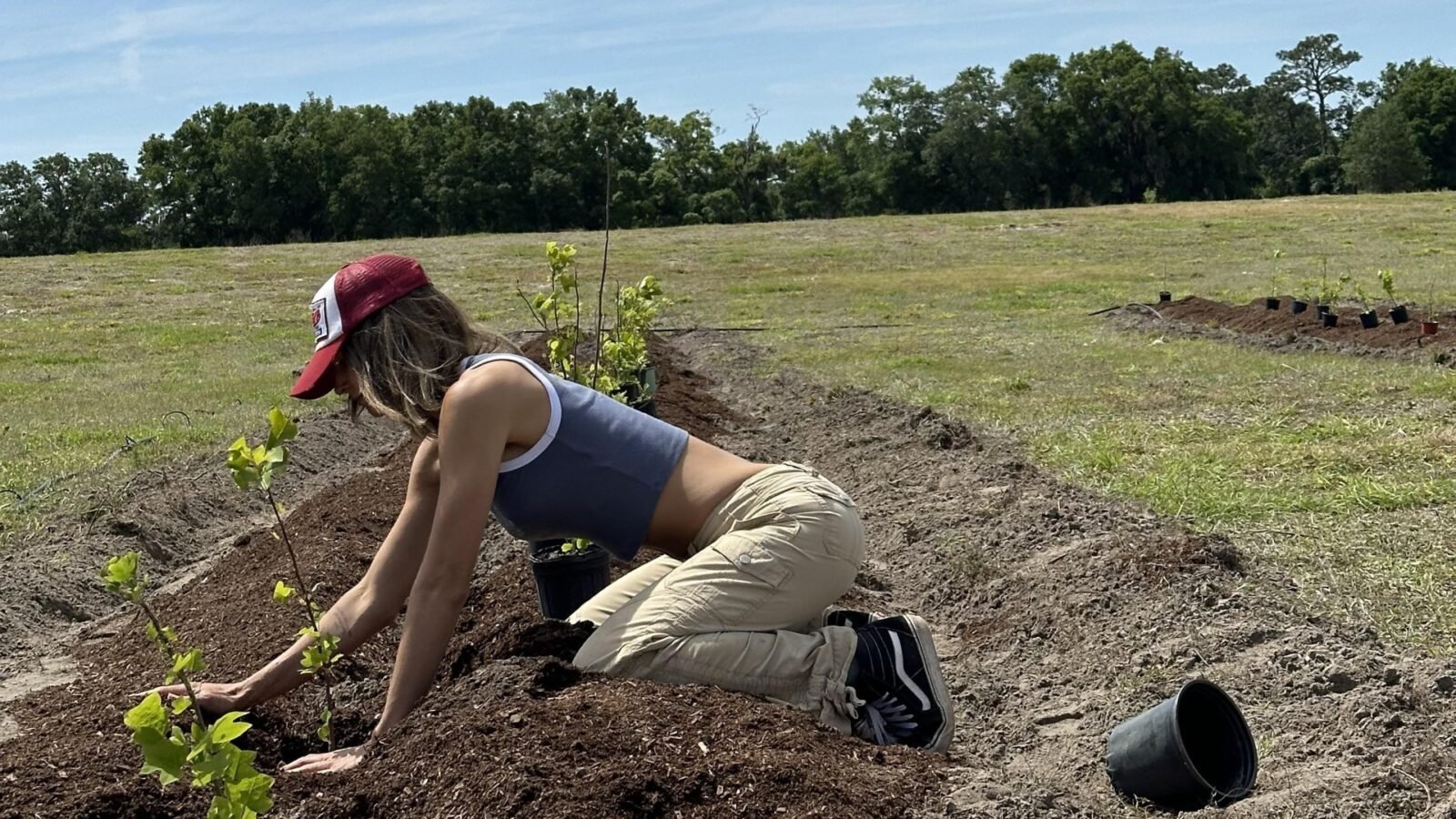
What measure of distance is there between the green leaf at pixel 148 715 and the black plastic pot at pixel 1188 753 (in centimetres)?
208

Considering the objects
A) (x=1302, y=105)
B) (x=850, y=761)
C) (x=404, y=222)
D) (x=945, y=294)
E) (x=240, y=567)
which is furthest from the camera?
(x=1302, y=105)

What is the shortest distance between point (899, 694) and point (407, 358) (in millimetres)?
1483

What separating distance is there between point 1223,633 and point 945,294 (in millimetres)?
18809

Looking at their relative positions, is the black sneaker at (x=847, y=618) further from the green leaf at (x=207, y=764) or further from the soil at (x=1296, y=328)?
the soil at (x=1296, y=328)

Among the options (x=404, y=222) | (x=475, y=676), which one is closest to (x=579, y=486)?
(x=475, y=676)

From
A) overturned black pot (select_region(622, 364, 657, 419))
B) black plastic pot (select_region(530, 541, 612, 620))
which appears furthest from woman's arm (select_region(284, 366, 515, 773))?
overturned black pot (select_region(622, 364, 657, 419))

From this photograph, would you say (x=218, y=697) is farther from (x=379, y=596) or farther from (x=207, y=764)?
(x=207, y=764)

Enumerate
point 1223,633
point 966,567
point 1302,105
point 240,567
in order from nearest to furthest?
point 1223,633 < point 966,567 < point 240,567 < point 1302,105

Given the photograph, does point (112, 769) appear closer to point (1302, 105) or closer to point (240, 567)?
point (240, 567)

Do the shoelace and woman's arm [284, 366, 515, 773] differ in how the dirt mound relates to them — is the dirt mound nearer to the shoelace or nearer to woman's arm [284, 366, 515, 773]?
woman's arm [284, 366, 515, 773]

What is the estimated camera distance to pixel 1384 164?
68500 mm

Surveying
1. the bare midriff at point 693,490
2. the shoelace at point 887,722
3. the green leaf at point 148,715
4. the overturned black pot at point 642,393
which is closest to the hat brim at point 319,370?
the bare midriff at point 693,490

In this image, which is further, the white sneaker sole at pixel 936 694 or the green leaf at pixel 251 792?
the white sneaker sole at pixel 936 694

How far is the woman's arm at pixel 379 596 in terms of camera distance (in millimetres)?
3498
